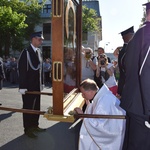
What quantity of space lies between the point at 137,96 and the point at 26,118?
2.90 m

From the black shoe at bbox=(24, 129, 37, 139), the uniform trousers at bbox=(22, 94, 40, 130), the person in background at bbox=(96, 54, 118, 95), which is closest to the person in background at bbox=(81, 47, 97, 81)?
the person in background at bbox=(96, 54, 118, 95)

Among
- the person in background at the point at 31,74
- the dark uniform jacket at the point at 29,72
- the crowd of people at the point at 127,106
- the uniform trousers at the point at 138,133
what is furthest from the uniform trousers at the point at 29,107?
the uniform trousers at the point at 138,133

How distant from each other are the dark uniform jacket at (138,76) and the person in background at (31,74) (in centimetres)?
249

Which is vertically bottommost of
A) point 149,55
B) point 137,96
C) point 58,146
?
point 58,146

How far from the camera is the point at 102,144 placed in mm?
2652

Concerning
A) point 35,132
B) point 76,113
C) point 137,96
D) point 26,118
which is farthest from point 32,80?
point 137,96

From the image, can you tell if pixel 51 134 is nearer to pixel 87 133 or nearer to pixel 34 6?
pixel 87 133

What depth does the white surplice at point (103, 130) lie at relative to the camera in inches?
103

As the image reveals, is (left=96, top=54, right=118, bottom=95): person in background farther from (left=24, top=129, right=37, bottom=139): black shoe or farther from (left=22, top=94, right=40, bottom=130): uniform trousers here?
(left=24, top=129, right=37, bottom=139): black shoe

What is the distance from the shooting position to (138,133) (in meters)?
2.30

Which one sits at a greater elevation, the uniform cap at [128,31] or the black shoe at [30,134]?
the uniform cap at [128,31]

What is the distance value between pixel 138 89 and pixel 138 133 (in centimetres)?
44

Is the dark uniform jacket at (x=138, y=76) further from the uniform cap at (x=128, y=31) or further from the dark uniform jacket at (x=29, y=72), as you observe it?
the dark uniform jacket at (x=29, y=72)

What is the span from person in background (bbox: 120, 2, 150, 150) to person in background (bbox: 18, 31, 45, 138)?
2.46m
